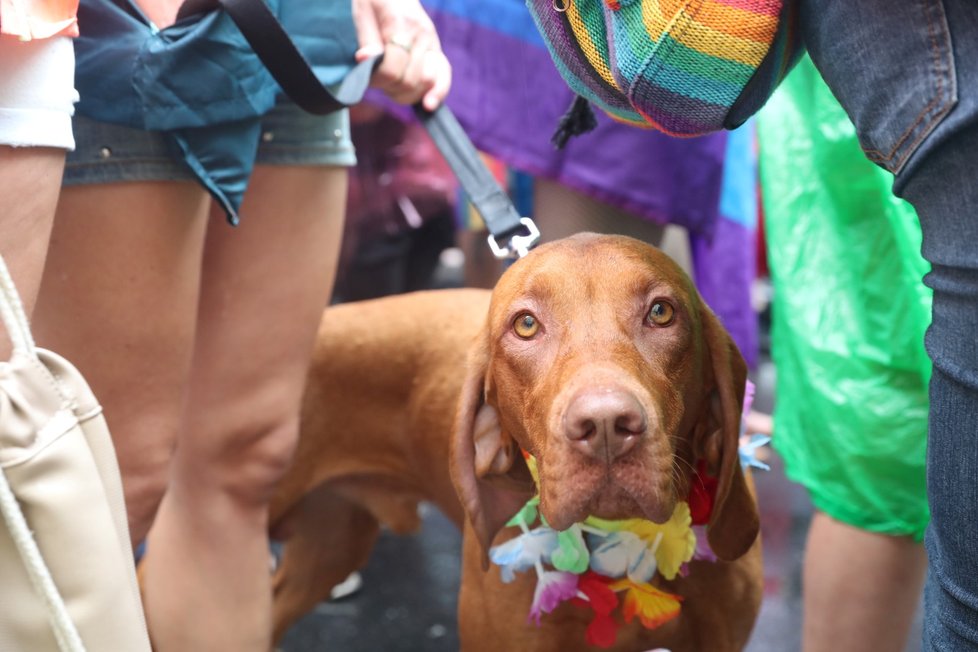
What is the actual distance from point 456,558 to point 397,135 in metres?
2.10

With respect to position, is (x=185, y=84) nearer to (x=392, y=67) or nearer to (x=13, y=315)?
(x=392, y=67)

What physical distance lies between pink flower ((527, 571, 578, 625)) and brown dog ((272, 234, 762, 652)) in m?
0.05

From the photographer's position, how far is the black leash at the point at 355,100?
1.92m

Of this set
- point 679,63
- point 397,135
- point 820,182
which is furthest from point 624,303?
point 397,135

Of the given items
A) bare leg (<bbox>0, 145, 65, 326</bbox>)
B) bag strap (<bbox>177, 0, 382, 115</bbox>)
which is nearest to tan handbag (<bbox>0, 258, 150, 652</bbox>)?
bare leg (<bbox>0, 145, 65, 326</bbox>)

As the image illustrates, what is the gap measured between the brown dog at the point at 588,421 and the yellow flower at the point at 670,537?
0.07 meters

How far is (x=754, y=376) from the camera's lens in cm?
588

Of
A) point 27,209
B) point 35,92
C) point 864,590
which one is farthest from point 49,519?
point 864,590

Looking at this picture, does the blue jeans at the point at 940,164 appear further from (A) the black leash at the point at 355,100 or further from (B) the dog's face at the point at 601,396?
(A) the black leash at the point at 355,100

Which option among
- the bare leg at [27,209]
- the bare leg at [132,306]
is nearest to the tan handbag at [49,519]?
the bare leg at [27,209]

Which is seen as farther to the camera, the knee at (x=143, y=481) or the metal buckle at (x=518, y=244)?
the metal buckle at (x=518, y=244)

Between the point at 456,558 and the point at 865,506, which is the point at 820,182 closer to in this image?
the point at 865,506

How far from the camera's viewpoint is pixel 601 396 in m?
1.67

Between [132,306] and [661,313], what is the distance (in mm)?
916
